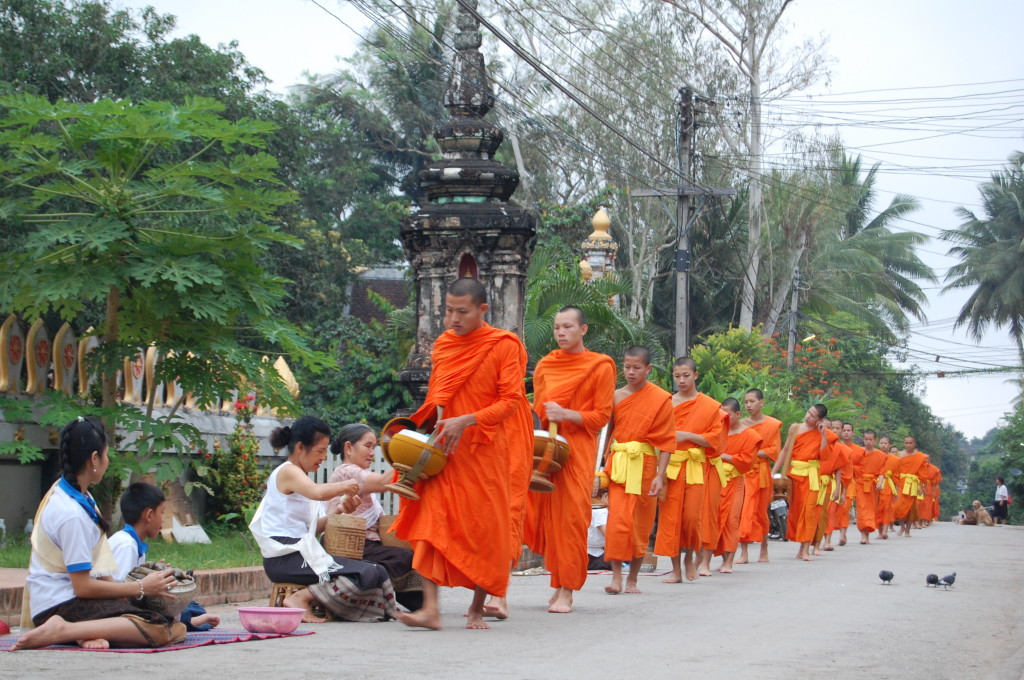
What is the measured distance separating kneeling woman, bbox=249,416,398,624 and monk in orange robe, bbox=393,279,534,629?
44 cm

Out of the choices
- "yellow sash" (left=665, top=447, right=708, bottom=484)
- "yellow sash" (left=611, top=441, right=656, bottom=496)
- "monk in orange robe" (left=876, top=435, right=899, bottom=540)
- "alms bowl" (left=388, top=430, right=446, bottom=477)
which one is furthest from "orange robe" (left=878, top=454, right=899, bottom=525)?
"alms bowl" (left=388, top=430, right=446, bottom=477)

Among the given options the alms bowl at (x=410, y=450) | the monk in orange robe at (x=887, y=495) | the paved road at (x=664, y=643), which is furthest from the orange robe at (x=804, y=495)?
the alms bowl at (x=410, y=450)

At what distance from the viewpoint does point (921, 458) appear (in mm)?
26266

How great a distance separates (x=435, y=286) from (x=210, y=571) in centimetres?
492

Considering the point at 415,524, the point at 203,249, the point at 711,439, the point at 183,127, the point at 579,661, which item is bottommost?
the point at 579,661

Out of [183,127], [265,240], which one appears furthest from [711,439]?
[183,127]

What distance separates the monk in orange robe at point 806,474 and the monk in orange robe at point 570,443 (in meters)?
8.17

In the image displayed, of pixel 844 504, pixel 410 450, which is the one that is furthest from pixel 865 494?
pixel 410 450

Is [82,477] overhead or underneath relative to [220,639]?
overhead

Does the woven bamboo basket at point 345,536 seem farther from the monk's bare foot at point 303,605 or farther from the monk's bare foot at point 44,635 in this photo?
Result: the monk's bare foot at point 44,635

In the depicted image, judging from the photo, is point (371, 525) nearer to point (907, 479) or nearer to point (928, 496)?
point (907, 479)

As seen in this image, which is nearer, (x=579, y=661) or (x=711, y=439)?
(x=579, y=661)

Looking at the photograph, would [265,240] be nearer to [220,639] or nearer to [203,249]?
[203,249]

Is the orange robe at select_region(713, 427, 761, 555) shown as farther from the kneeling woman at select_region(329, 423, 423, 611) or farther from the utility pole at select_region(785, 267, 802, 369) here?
the utility pole at select_region(785, 267, 802, 369)
